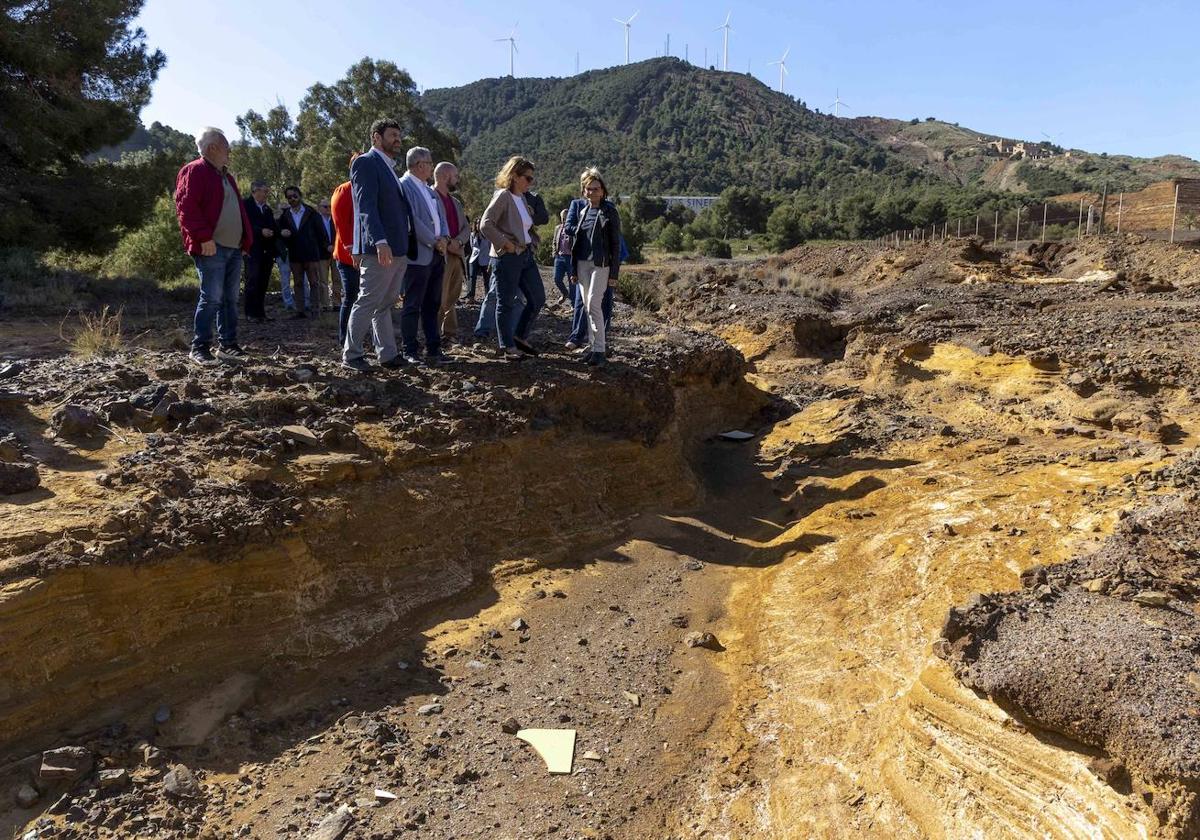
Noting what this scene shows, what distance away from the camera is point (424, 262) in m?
6.20

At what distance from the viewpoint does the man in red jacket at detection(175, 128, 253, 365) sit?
18.7 ft

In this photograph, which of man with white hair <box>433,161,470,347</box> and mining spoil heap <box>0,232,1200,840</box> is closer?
mining spoil heap <box>0,232,1200,840</box>

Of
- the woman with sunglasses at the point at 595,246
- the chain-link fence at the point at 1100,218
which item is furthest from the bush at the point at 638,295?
the chain-link fence at the point at 1100,218

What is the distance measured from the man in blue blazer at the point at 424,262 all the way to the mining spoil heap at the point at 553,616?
0.40 meters

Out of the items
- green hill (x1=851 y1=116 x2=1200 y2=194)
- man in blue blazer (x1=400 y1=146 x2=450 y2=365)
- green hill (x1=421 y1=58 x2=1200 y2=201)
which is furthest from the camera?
green hill (x1=421 y1=58 x2=1200 y2=201)

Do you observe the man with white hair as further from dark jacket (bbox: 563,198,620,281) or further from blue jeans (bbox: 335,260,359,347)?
dark jacket (bbox: 563,198,620,281)

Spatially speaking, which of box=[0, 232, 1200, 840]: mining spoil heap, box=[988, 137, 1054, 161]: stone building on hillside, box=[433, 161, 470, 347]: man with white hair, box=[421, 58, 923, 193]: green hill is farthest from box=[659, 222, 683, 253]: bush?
box=[988, 137, 1054, 161]: stone building on hillside

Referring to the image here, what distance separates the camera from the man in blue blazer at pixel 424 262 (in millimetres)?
6023

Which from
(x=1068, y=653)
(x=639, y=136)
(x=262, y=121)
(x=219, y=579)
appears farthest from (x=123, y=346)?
(x=639, y=136)

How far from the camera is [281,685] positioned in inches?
150

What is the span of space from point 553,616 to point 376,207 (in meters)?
3.18

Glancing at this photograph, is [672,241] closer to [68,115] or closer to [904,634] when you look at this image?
[68,115]

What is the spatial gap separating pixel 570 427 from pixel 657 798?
139 inches

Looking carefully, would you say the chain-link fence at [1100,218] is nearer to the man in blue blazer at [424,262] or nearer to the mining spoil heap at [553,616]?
the mining spoil heap at [553,616]
